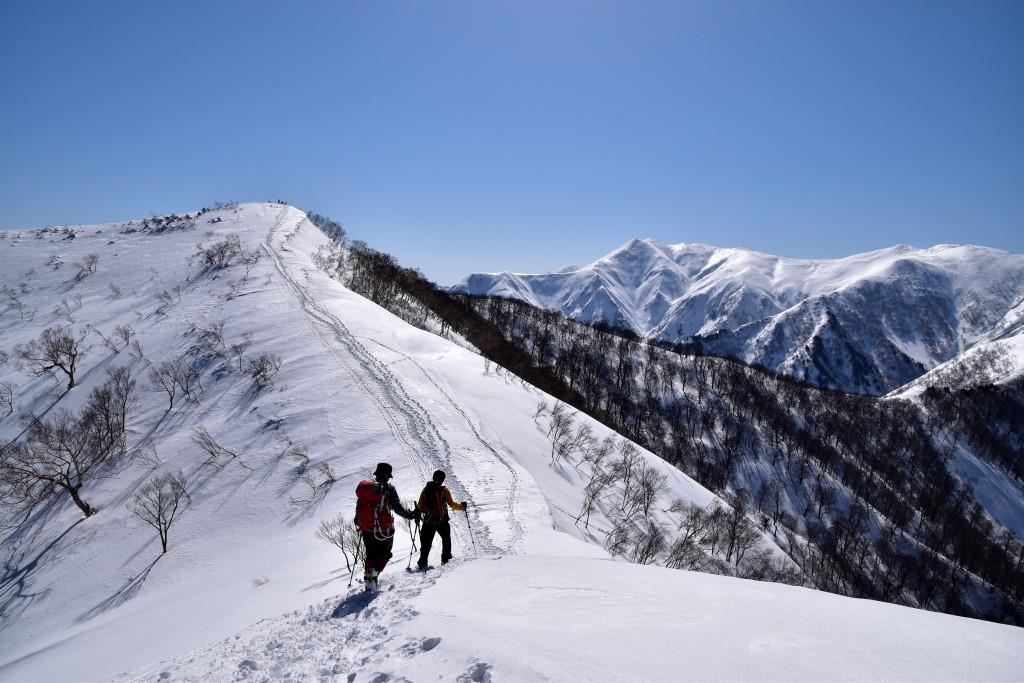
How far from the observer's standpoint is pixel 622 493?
105ft

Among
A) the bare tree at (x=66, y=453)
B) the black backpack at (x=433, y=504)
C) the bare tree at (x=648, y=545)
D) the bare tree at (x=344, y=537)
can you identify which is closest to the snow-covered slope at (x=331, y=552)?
the bare tree at (x=344, y=537)

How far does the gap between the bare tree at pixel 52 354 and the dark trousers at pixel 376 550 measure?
41698 mm

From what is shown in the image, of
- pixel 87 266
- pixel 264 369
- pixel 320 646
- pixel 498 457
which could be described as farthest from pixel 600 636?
pixel 87 266

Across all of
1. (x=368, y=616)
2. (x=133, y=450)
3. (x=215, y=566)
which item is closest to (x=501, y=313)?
(x=133, y=450)

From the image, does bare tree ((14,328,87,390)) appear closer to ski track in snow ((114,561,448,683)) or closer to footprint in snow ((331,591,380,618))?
ski track in snow ((114,561,448,683))

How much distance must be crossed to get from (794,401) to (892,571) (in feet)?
216

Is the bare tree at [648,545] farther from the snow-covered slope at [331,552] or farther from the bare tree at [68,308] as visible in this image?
the bare tree at [68,308]

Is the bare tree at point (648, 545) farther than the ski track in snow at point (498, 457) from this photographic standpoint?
Yes

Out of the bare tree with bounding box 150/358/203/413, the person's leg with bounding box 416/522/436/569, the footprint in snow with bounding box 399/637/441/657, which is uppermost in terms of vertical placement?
the bare tree with bounding box 150/358/203/413

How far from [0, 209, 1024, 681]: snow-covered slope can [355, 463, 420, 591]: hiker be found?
61 centimetres

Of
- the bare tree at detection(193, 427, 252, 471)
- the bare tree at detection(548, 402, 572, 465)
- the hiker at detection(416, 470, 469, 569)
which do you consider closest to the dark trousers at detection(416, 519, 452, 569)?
the hiker at detection(416, 470, 469, 569)

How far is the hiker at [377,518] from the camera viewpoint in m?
9.09

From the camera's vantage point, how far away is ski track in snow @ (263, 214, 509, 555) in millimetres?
17527

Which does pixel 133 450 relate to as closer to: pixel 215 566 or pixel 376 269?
pixel 215 566
